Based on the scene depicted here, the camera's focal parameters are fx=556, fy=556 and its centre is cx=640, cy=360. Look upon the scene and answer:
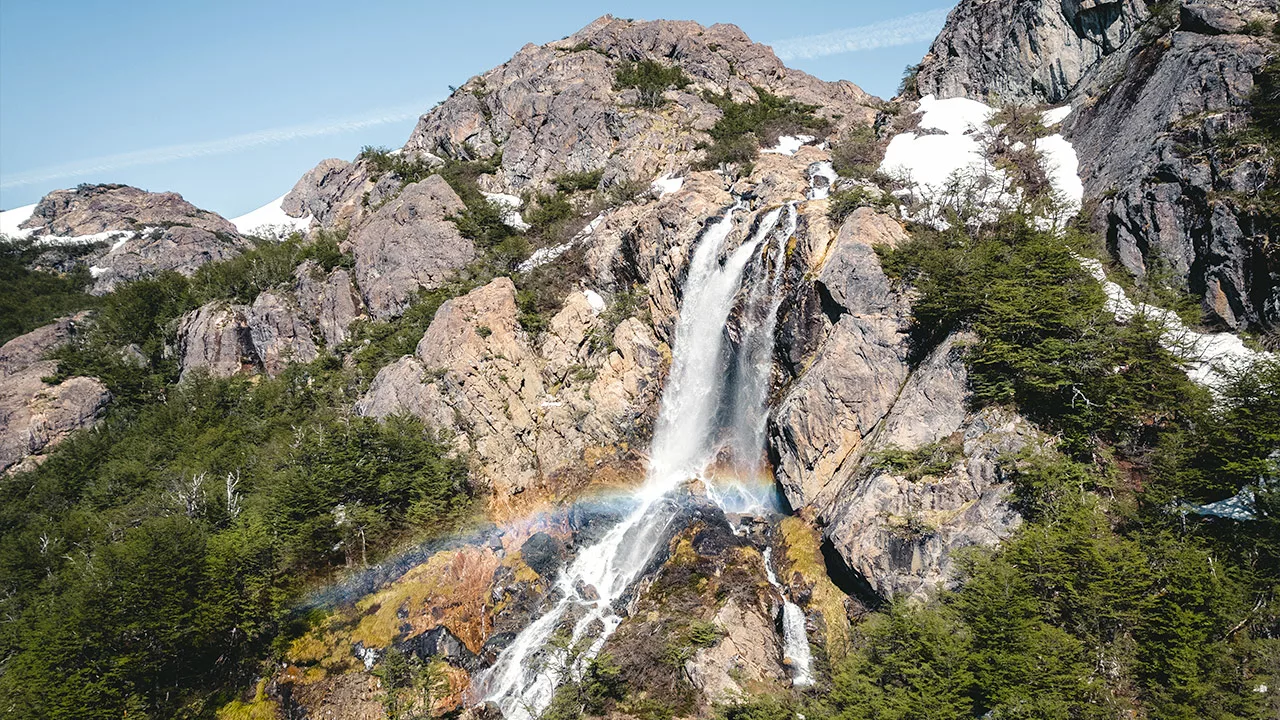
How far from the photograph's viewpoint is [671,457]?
3178 cm

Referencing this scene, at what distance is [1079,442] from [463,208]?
47.2 m

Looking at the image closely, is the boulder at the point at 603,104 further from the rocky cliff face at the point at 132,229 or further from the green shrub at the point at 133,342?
the rocky cliff face at the point at 132,229

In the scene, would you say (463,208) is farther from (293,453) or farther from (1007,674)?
(1007,674)

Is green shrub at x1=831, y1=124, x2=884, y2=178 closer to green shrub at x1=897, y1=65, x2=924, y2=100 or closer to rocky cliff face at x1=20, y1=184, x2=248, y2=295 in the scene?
green shrub at x1=897, y1=65, x2=924, y2=100

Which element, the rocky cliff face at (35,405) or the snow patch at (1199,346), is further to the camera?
the rocky cliff face at (35,405)

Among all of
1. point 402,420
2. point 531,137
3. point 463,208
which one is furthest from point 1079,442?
point 531,137

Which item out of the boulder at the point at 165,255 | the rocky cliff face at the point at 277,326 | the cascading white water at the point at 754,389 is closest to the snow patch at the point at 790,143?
the cascading white water at the point at 754,389

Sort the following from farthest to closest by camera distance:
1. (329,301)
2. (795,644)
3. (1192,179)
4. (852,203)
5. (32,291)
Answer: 1. (32,291)
2. (329,301)
3. (852,203)
4. (1192,179)
5. (795,644)

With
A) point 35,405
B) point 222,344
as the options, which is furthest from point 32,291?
point 222,344

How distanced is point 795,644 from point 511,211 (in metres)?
42.4

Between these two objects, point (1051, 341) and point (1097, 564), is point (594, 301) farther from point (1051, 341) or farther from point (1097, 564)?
point (1097, 564)

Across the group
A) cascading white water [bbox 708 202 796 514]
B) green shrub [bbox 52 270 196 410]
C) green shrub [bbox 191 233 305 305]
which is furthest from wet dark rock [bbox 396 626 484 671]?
green shrub [bbox 52 270 196 410]

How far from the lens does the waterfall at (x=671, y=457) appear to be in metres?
23.1

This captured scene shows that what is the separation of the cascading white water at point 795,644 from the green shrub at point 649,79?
159ft
